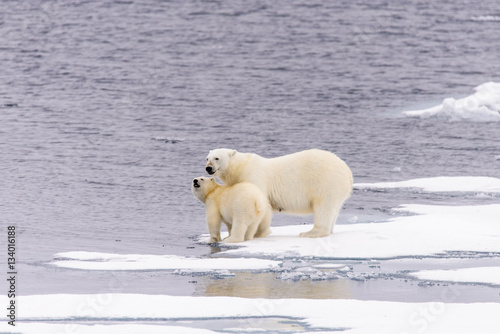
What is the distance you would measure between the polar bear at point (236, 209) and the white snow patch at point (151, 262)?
2.98 feet

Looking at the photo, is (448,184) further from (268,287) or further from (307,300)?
(307,300)

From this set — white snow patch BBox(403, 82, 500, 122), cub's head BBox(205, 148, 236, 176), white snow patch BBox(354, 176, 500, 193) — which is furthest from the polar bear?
white snow patch BBox(403, 82, 500, 122)

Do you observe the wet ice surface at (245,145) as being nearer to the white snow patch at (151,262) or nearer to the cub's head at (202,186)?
the white snow patch at (151,262)

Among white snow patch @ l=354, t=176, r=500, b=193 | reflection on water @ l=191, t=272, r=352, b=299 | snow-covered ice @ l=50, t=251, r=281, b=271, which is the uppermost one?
reflection on water @ l=191, t=272, r=352, b=299

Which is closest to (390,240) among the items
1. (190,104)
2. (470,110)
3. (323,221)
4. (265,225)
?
(323,221)

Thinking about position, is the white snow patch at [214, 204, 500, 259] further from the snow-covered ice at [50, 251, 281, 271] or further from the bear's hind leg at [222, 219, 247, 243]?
the snow-covered ice at [50, 251, 281, 271]

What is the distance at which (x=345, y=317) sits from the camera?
609cm

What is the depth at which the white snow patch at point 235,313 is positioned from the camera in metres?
5.86

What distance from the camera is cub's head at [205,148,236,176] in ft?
30.4

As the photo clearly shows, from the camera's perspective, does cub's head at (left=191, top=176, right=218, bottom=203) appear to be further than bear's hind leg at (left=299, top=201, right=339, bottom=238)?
Yes

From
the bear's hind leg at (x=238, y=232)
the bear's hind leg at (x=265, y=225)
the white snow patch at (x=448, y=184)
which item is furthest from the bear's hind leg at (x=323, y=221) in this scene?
the white snow patch at (x=448, y=184)

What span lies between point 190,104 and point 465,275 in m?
14.2

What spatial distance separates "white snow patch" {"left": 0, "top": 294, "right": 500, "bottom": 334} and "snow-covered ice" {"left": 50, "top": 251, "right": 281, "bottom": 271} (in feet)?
3.54

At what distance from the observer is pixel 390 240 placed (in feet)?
28.3
